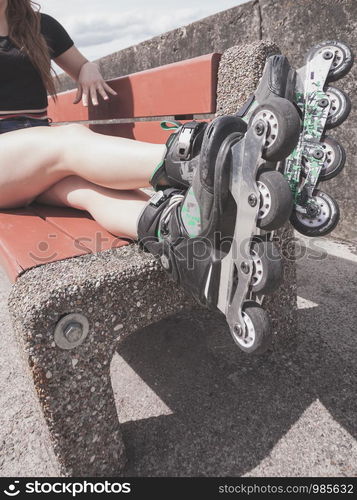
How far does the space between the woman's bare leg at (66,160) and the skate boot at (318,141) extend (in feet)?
1.52

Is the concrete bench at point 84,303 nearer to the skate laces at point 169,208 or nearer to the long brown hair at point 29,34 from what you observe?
the skate laces at point 169,208

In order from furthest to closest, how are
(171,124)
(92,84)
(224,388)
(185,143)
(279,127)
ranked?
(92,84), (224,388), (171,124), (185,143), (279,127)

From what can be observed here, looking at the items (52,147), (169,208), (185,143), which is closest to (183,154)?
(185,143)

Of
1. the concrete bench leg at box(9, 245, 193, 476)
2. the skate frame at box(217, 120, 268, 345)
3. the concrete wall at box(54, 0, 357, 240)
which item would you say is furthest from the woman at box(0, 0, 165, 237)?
the concrete wall at box(54, 0, 357, 240)

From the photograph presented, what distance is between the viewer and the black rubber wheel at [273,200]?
968 mm

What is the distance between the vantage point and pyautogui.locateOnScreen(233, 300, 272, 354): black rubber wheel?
1040mm

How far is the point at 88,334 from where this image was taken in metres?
1.25

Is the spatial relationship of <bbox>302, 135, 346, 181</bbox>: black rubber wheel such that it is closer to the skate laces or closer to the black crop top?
the skate laces

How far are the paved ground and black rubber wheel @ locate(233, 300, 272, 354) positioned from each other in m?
0.54

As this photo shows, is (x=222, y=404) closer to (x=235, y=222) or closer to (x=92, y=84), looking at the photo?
(x=235, y=222)

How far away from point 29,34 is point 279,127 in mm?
1741

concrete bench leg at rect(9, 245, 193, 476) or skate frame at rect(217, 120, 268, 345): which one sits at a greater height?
skate frame at rect(217, 120, 268, 345)

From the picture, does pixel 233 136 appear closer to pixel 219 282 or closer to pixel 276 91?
pixel 276 91

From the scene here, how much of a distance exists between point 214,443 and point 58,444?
536 mm
